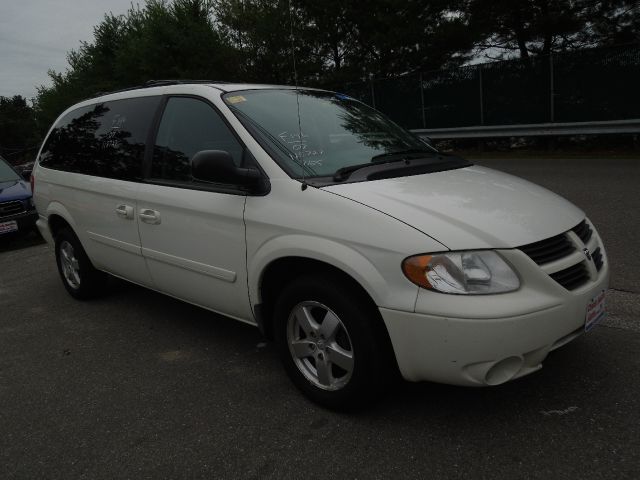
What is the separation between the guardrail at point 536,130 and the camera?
11320 millimetres

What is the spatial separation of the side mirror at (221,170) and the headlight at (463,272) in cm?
100

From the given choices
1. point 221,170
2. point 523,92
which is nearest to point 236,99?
point 221,170

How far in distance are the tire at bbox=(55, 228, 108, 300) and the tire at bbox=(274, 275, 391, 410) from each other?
2.59m

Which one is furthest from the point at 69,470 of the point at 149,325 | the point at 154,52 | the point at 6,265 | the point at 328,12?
the point at 154,52

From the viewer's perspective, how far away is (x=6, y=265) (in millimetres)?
7070

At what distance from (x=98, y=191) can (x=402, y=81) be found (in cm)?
1309

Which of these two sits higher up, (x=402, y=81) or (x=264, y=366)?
(x=402, y=81)

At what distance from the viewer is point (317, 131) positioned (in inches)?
129

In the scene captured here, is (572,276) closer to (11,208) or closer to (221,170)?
(221,170)

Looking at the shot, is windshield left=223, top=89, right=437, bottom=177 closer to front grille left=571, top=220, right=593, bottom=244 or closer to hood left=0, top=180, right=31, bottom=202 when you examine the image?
front grille left=571, top=220, right=593, bottom=244

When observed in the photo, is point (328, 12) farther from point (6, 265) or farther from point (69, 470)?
point (69, 470)

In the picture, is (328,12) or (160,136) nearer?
(160,136)

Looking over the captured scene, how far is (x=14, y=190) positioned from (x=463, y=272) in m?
8.38

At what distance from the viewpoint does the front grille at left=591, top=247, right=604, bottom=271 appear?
2709 mm
